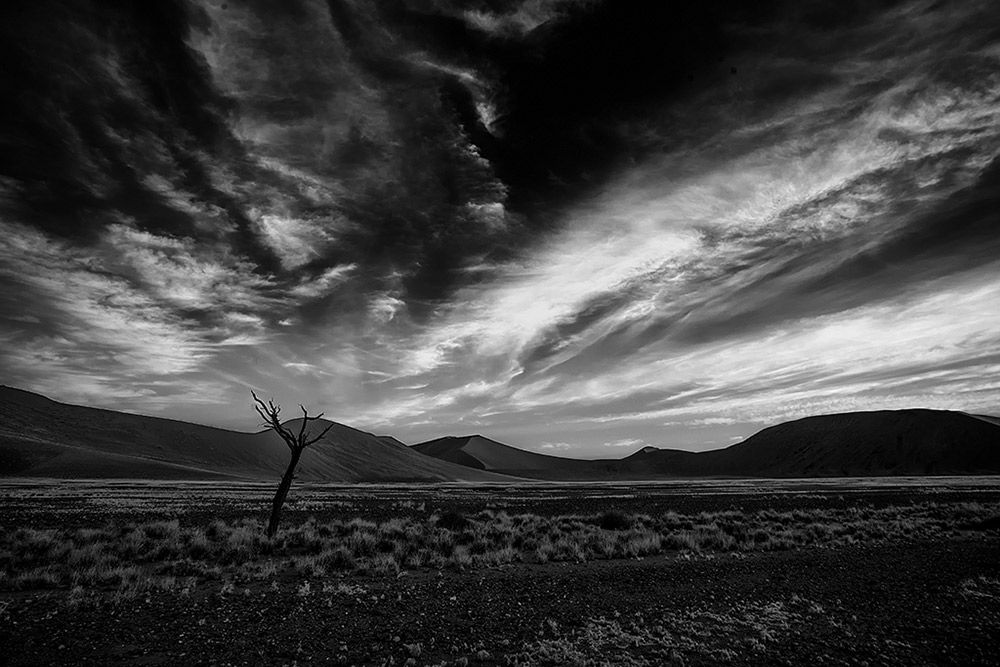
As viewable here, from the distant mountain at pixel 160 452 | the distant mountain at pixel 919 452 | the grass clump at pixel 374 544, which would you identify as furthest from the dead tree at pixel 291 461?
the distant mountain at pixel 919 452

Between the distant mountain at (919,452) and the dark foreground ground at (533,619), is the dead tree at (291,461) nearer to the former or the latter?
the dark foreground ground at (533,619)

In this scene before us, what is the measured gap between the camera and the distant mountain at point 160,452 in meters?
92.7

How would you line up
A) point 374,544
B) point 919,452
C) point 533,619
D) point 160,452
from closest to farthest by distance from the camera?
point 533,619
point 374,544
point 160,452
point 919,452

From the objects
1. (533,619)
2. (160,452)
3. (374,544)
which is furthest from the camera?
(160,452)

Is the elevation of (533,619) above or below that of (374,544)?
below

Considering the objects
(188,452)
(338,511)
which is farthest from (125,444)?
(338,511)

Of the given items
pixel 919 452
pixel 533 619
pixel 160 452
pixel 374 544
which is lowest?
pixel 533 619

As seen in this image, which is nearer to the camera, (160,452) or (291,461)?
(291,461)

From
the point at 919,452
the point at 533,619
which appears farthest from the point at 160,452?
the point at 919,452

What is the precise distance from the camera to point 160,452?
12862 centimetres

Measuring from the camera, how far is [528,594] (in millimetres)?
12250

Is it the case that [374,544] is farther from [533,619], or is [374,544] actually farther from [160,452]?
[160,452]

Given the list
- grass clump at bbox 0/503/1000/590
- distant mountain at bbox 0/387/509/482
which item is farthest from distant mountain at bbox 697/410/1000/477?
grass clump at bbox 0/503/1000/590

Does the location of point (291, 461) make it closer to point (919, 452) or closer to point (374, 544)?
point (374, 544)
